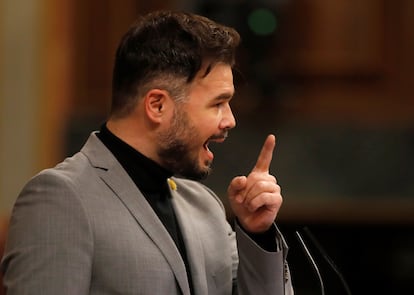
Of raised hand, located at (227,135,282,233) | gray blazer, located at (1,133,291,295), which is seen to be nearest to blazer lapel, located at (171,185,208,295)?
gray blazer, located at (1,133,291,295)

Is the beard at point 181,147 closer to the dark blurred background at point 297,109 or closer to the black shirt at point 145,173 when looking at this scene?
the black shirt at point 145,173

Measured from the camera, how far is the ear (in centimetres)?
212

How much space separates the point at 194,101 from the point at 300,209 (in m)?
2.25

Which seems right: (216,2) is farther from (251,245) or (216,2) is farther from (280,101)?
(251,245)

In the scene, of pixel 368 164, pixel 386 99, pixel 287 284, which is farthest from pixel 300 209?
pixel 287 284

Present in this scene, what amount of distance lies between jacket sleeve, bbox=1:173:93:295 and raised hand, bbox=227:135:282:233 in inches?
12.8

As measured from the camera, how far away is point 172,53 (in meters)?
2.12

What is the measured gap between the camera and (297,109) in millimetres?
4492

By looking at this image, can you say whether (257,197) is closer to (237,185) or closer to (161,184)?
(237,185)

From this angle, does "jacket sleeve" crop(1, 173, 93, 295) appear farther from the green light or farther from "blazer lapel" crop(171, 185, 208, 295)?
the green light

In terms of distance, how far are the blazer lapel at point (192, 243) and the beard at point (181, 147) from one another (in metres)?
0.11

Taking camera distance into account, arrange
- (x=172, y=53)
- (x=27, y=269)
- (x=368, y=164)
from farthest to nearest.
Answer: (x=368, y=164), (x=172, y=53), (x=27, y=269)

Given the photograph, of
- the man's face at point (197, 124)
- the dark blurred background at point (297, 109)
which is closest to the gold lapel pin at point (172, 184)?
the man's face at point (197, 124)

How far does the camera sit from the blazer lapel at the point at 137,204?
205cm
